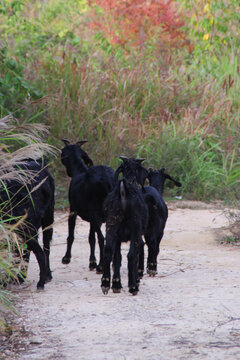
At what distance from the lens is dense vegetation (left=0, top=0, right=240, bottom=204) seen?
1105 cm

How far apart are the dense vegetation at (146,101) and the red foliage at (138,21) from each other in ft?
7.31

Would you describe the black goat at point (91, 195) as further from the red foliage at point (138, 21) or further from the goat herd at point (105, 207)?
the red foliage at point (138, 21)

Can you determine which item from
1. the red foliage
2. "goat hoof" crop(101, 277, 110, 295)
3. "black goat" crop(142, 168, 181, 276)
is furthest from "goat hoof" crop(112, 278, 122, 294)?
the red foliage

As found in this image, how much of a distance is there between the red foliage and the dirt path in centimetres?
1066

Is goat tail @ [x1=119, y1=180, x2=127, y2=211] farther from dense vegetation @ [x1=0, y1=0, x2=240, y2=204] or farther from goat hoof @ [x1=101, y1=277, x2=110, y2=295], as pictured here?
dense vegetation @ [x1=0, y1=0, x2=240, y2=204]

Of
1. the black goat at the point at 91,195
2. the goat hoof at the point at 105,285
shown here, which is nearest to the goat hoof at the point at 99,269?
the black goat at the point at 91,195

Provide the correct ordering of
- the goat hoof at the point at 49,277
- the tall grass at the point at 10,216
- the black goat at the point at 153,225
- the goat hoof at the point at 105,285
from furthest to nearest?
the black goat at the point at 153,225
the goat hoof at the point at 49,277
the goat hoof at the point at 105,285
the tall grass at the point at 10,216

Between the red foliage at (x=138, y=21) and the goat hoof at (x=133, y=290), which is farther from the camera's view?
the red foliage at (x=138, y=21)

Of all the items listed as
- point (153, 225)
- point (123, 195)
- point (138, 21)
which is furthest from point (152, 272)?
point (138, 21)

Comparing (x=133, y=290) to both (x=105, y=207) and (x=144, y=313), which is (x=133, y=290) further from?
(x=105, y=207)

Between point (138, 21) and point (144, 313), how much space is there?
1320 cm

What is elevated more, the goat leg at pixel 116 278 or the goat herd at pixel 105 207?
the goat herd at pixel 105 207

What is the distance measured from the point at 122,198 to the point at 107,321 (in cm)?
115

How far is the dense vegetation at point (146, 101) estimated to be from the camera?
11.1 metres
